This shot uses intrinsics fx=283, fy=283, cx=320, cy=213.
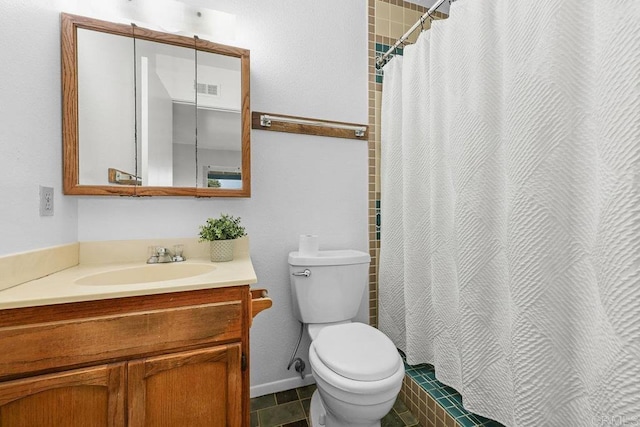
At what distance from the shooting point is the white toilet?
987 mm

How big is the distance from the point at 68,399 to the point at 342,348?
34.0 inches

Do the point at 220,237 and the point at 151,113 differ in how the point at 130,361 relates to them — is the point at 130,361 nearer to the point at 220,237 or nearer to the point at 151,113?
the point at 220,237

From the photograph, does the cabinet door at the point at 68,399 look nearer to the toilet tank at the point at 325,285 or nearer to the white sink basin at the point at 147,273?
the white sink basin at the point at 147,273

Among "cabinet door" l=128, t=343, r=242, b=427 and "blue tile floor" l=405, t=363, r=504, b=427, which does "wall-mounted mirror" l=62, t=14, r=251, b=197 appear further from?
"blue tile floor" l=405, t=363, r=504, b=427

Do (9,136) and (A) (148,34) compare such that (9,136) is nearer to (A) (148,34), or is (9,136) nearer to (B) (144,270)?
(B) (144,270)

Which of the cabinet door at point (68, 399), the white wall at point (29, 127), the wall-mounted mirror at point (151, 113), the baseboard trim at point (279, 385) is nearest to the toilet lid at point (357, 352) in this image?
the baseboard trim at point (279, 385)

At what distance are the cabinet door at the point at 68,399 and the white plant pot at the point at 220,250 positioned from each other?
535mm

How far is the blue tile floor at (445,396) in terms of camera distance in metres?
1.10

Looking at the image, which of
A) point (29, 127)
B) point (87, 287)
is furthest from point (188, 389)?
point (29, 127)

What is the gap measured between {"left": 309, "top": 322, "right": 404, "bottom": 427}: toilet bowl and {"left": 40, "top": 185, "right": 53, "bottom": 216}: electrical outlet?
114cm

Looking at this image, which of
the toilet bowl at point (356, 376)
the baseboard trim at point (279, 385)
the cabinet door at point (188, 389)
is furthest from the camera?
the baseboard trim at point (279, 385)

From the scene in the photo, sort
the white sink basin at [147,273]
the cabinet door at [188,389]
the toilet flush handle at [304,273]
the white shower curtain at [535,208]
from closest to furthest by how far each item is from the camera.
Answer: the white shower curtain at [535,208] → the cabinet door at [188,389] → the white sink basin at [147,273] → the toilet flush handle at [304,273]

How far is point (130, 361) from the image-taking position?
836 millimetres

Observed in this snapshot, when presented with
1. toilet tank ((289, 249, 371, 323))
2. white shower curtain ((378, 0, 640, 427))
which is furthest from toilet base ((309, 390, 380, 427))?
white shower curtain ((378, 0, 640, 427))
